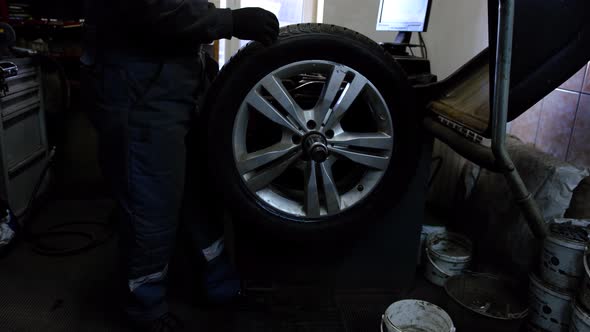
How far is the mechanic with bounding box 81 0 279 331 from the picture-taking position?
133 cm

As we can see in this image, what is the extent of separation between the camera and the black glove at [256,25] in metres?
1.39

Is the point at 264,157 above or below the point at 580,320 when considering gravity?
above

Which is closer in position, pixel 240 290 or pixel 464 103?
pixel 464 103

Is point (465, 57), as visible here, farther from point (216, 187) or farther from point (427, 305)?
point (216, 187)

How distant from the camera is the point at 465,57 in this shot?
2553 millimetres

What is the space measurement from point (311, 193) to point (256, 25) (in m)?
0.56

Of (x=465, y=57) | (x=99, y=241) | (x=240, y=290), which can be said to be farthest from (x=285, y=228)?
(x=465, y=57)

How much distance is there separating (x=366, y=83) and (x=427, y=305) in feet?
2.50

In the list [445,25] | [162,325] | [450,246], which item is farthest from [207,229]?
[445,25]

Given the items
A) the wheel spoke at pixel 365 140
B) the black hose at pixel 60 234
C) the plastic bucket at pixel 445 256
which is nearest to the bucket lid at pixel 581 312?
the plastic bucket at pixel 445 256

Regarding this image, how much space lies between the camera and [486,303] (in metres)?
1.77

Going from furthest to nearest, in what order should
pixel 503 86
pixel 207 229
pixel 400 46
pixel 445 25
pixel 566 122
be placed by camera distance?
1. pixel 445 25
2. pixel 400 46
3. pixel 566 122
4. pixel 207 229
5. pixel 503 86

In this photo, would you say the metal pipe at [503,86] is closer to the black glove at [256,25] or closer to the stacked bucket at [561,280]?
the stacked bucket at [561,280]

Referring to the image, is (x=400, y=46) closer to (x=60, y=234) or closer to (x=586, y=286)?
(x=586, y=286)
